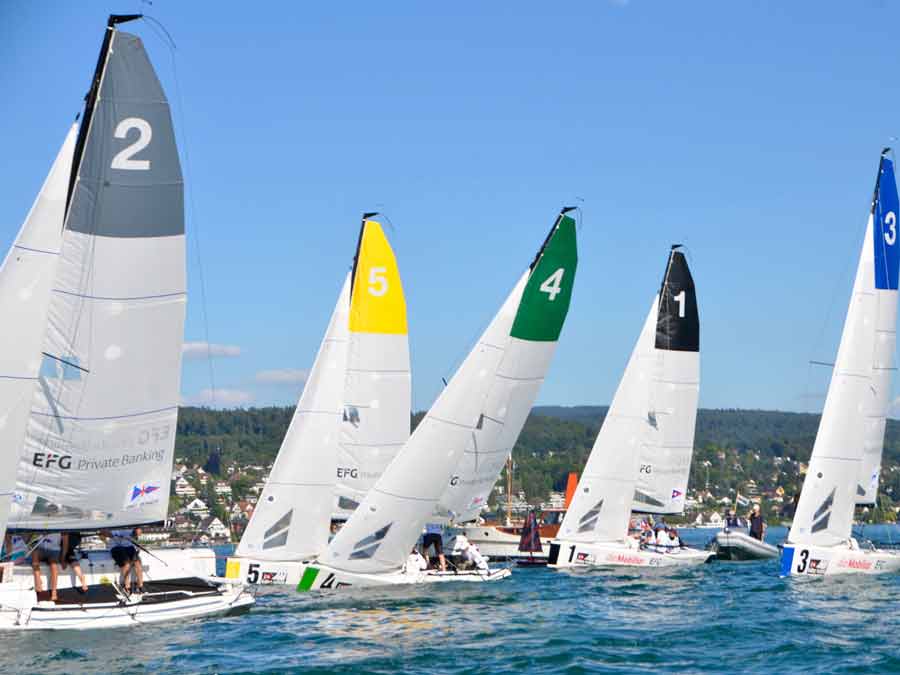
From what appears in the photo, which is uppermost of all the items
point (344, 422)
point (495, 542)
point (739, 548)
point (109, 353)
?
point (109, 353)

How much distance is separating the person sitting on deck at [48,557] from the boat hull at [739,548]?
78.9ft

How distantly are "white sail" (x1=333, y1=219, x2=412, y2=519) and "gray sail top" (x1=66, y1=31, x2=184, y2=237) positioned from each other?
11446mm

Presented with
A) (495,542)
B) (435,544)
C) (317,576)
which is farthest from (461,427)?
(495,542)

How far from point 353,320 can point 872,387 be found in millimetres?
13199

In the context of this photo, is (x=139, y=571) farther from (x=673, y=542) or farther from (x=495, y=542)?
(x=495, y=542)

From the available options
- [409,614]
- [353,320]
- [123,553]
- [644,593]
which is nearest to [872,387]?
[644,593]

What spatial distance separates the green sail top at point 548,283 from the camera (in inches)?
1272

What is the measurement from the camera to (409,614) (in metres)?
24.3

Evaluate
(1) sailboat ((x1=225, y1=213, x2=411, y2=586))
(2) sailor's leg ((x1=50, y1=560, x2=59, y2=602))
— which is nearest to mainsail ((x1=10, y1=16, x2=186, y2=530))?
(2) sailor's leg ((x1=50, y1=560, x2=59, y2=602))

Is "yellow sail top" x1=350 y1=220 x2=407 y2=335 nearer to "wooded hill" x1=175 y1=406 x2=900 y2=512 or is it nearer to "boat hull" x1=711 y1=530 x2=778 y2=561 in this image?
"boat hull" x1=711 y1=530 x2=778 y2=561

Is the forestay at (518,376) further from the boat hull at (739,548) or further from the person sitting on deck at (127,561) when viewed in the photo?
the person sitting on deck at (127,561)

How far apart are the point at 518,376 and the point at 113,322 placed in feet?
42.5

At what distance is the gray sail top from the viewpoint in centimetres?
2191

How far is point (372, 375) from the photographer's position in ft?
111
